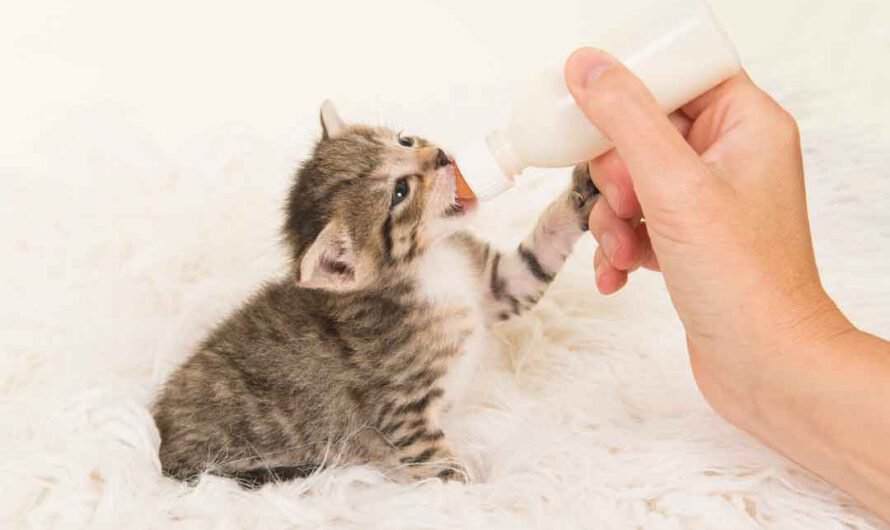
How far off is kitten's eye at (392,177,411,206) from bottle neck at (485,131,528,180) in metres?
0.20

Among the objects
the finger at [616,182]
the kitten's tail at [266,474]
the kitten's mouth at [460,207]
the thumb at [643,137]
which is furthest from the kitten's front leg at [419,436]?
the thumb at [643,137]

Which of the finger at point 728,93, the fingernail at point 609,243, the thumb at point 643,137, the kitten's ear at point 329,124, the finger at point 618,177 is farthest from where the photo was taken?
the kitten's ear at point 329,124

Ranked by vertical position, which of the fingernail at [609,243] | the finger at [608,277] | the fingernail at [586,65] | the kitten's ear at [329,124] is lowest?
the finger at [608,277]

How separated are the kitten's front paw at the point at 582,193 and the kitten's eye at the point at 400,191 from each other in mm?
273

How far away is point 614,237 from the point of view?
138 centimetres

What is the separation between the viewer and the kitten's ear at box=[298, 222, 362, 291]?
1254mm

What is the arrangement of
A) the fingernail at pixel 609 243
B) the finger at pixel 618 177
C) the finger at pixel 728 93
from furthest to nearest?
the fingernail at pixel 609 243, the finger at pixel 618 177, the finger at pixel 728 93

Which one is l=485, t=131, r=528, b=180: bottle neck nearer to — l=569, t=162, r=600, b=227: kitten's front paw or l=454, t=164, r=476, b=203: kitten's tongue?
l=454, t=164, r=476, b=203: kitten's tongue

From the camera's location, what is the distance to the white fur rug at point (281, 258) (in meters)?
1.19

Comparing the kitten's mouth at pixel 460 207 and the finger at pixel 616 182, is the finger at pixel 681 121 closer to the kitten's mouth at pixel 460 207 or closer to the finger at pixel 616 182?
the finger at pixel 616 182

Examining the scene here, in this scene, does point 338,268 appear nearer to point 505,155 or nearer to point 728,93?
point 505,155

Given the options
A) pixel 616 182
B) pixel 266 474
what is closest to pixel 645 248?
pixel 616 182

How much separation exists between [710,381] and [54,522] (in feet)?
2.79

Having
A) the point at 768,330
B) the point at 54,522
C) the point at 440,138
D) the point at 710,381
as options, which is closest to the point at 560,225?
the point at 710,381
